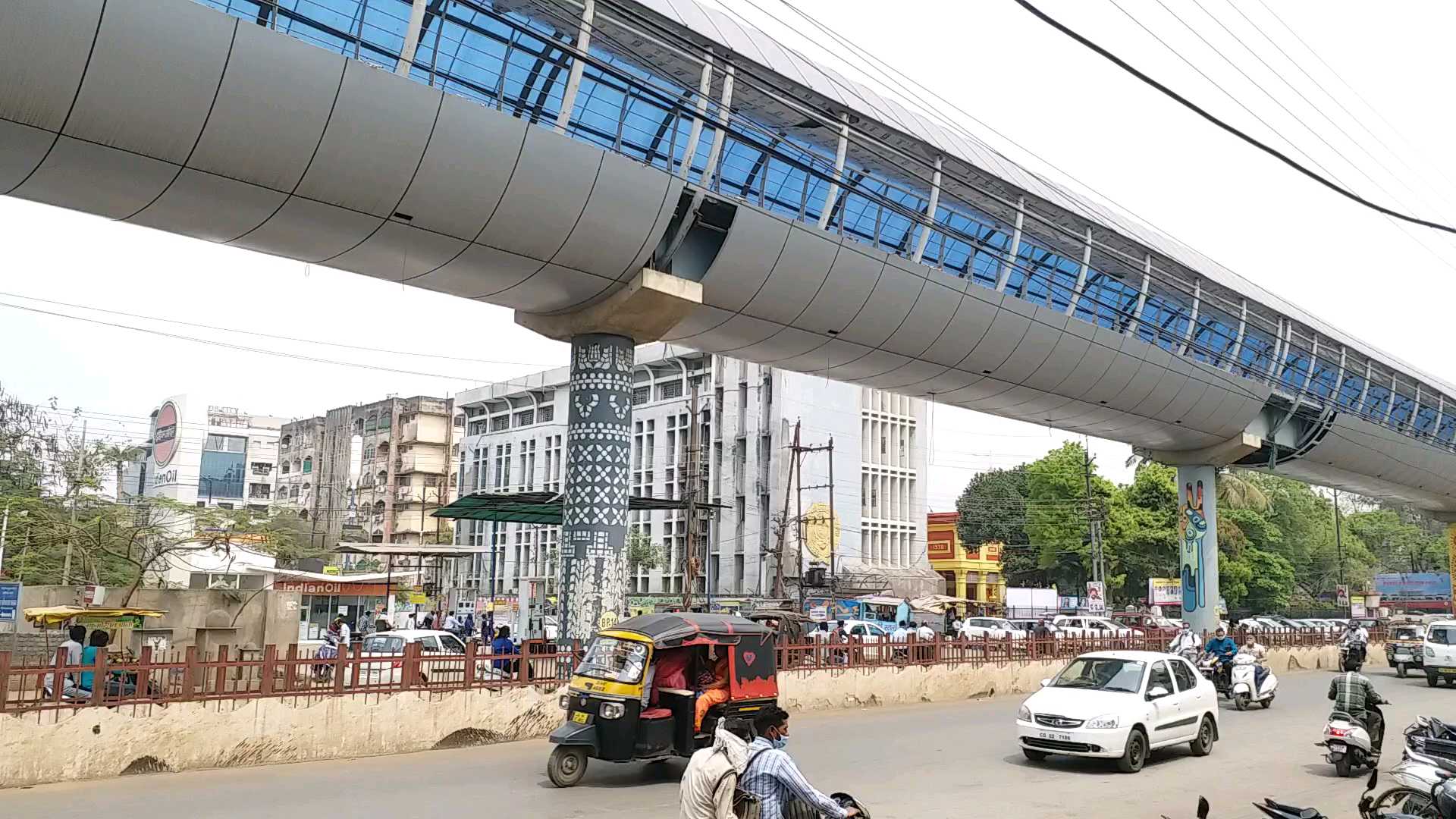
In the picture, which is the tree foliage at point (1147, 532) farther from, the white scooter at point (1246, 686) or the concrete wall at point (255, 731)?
the concrete wall at point (255, 731)

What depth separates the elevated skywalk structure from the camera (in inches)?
487

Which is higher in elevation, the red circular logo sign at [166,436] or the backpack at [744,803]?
the red circular logo sign at [166,436]

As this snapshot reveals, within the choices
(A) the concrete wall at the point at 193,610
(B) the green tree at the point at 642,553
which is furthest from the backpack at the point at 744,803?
(B) the green tree at the point at 642,553

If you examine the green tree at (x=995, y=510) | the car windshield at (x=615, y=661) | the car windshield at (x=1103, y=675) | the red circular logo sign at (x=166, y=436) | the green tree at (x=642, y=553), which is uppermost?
the red circular logo sign at (x=166, y=436)

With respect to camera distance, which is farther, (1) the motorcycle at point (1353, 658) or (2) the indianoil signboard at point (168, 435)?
(2) the indianoil signboard at point (168, 435)

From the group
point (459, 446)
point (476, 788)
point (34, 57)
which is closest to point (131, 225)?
point (34, 57)

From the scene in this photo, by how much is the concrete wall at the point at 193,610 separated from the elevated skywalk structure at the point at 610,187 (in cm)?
1058

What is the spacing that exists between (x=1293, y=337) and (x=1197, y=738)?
2180cm

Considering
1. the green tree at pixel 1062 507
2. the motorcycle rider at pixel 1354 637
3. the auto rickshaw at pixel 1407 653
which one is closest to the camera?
the auto rickshaw at pixel 1407 653

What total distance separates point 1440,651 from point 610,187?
83.6 feet

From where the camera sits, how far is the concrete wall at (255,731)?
11164 millimetres

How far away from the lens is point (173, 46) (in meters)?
12.0

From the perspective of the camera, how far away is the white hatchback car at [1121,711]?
13.0 m

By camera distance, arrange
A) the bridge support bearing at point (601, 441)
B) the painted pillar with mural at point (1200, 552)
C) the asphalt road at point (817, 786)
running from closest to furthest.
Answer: the asphalt road at point (817, 786), the bridge support bearing at point (601, 441), the painted pillar with mural at point (1200, 552)
